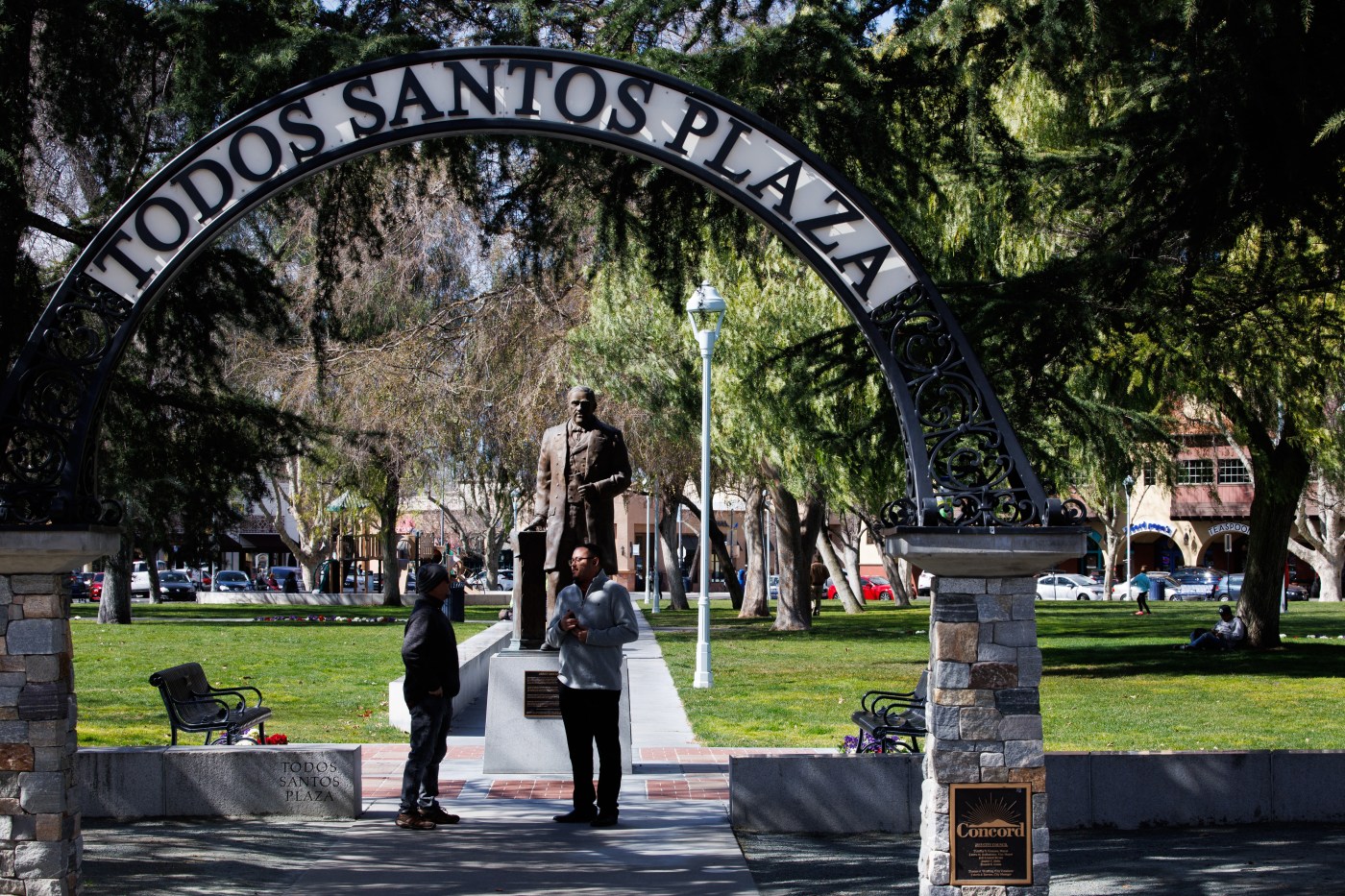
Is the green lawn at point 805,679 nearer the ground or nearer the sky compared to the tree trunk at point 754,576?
nearer the ground

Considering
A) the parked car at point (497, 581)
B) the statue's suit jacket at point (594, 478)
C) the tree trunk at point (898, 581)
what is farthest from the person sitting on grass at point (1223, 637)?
the parked car at point (497, 581)

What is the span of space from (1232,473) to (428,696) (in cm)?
6834

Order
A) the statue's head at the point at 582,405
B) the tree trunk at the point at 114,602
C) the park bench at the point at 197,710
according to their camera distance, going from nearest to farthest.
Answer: the park bench at the point at 197,710
the statue's head at the point at 582,405
the tree trunk at the point at 114,602

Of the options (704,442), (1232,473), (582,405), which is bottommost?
(582,405)

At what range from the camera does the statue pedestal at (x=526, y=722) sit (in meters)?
12.0

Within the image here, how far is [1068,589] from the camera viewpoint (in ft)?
210

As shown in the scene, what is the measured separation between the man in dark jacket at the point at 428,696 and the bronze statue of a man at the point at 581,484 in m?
2.52

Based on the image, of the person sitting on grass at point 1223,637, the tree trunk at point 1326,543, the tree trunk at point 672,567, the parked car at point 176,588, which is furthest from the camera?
the tree trunk at point 1326,543

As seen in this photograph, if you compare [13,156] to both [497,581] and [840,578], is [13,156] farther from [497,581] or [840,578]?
[497,581]

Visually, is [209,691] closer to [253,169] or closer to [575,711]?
[575,711]

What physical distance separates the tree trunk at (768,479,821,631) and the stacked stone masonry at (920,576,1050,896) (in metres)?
25.9

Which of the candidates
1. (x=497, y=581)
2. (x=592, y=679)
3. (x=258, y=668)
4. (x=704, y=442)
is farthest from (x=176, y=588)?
(x=592, y=679)

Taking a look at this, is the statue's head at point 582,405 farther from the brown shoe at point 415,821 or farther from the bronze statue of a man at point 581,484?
the brown shoe at point 415,821

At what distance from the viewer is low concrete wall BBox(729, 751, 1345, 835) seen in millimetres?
9914
